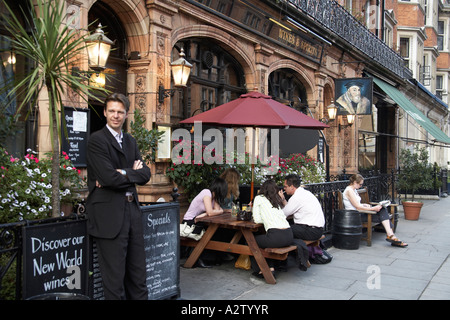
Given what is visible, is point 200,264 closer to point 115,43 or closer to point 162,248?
point 162,248

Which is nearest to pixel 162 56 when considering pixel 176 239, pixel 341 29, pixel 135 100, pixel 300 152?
pixel 135 100

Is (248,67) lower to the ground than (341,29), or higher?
lower

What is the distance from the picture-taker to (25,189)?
4824mm

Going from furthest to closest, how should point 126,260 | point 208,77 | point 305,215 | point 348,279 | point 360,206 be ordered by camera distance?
point 208,77 → point 360,206 → point 305,215 → point 348,279 → point 126,260

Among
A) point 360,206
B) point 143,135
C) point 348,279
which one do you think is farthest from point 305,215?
point 143,135

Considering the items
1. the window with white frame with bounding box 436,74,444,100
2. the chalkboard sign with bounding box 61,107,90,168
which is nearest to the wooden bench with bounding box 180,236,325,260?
the chalkboard sign with bounding box 61,107,90,168

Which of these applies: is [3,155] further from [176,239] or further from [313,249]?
[313,249]


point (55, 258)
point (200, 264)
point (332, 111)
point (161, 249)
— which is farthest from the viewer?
point (332, 111)

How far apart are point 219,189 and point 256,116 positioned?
1.25 m

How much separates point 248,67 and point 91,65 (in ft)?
19.0

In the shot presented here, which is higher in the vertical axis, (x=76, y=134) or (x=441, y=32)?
(x=441, y=32)

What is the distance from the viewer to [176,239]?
4.97m

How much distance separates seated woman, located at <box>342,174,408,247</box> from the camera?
8.87 meters
